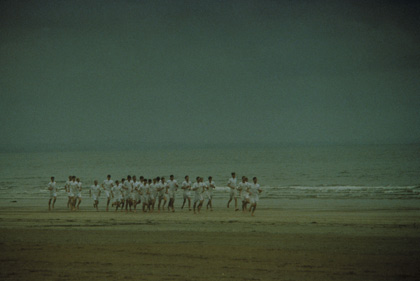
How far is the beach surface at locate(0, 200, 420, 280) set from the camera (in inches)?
376

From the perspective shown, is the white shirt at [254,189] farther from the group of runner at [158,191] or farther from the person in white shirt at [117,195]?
the person in white shirt at [117,195]

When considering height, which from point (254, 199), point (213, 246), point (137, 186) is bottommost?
point (213, 246)

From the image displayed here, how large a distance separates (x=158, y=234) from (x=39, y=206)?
13891mm

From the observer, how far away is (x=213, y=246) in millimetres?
12320

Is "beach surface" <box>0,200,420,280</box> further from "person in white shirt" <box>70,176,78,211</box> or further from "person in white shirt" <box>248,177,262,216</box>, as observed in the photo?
"person in white shirt" <box>70,176,78,211</box>

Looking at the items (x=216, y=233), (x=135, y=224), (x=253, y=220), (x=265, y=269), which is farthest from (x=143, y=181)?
(x=265, y=269)

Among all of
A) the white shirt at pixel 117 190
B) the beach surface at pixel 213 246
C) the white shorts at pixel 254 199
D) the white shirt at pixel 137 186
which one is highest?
the white shirt at pixel 137 186

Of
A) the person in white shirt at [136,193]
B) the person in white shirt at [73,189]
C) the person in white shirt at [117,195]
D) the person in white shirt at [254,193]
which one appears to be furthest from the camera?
the person in white shirt at [73,189]

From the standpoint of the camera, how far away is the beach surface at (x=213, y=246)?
9.55 meters

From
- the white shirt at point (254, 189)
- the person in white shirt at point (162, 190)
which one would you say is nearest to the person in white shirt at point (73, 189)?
the person in white shirt at point (162, 190)

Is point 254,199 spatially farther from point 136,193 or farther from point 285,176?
point 285,176

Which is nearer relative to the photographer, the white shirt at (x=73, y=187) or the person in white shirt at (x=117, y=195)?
the person in white shirt at (x=117, y=195)

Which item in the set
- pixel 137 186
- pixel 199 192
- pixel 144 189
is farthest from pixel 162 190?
pixel 199 192

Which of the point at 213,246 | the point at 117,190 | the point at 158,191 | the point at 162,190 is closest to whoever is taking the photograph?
the point at 213,246
